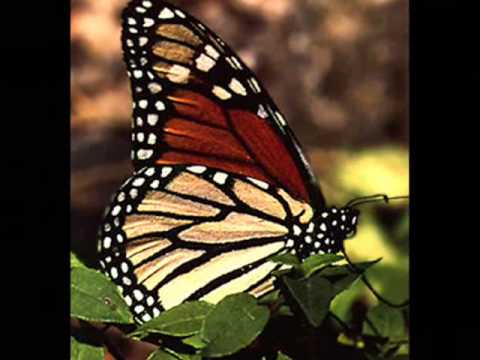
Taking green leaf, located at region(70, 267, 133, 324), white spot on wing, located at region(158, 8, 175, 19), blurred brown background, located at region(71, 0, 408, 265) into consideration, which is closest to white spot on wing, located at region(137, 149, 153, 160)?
white spot on wing, located at region(158, 8, 175, 19)

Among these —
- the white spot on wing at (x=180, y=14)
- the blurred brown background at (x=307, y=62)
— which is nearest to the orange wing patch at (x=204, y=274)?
the white spot on wing at (x=180, y=14)

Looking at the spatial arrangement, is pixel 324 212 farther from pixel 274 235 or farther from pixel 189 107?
pixel 189 107

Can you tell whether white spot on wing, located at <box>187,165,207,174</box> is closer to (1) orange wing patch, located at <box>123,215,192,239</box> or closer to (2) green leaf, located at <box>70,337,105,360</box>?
(1) orange wing patch, located at <box>123,215,192,239</box>

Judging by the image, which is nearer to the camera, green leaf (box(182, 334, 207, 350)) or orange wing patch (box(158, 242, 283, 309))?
green leaf (box(182, 334, 207, 350))

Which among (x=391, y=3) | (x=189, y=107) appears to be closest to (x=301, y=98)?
(x=391, y=3)
